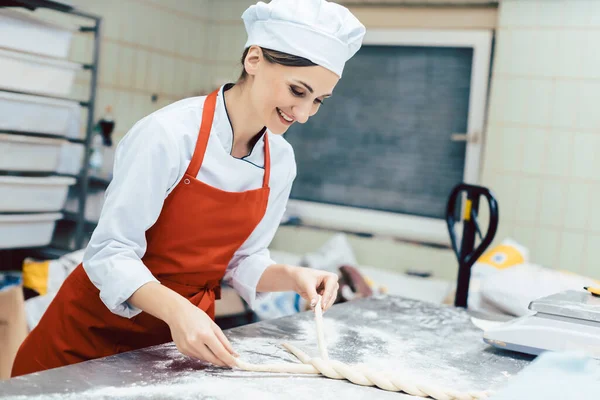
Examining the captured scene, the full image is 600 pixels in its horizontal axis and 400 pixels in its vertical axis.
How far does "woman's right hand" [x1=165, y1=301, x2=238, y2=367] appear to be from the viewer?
1.07 metres

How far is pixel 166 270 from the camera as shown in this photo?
1369 mm

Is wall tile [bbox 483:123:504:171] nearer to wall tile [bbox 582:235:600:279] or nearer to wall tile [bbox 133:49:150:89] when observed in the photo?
wall tile [bbox 582:235:600:279]

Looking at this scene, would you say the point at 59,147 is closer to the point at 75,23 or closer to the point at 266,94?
the point at 75,23

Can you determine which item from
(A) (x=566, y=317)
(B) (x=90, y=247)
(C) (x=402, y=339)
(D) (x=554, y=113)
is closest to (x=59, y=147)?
(B) (x=90, y=247)

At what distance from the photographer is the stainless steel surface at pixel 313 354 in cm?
101

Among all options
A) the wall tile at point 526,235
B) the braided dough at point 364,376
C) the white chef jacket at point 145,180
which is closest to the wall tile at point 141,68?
the wall tile at point 526,235

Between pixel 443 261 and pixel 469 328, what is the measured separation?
1.93m

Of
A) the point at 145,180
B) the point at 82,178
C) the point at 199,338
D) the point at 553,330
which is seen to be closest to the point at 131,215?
the point at 145,180

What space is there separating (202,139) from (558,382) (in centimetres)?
82

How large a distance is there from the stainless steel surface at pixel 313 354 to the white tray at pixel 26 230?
1.61m

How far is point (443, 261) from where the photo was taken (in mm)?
3533

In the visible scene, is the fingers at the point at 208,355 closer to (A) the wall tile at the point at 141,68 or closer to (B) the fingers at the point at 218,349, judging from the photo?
(B) the fingers at the point at 218,349

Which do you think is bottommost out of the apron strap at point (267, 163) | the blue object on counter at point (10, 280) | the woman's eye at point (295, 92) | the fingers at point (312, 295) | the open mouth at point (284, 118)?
the blue object on counter at point (10, 280)

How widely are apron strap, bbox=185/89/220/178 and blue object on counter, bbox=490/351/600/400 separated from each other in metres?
0.74
